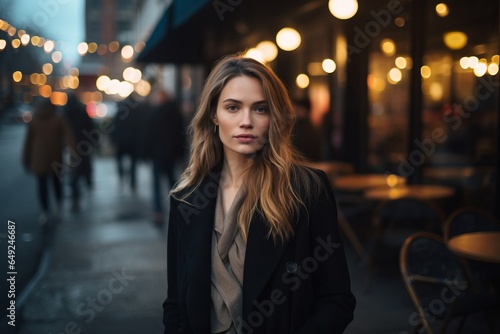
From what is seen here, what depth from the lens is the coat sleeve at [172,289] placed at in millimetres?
2201

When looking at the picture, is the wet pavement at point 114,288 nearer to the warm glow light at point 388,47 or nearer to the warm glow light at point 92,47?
the warm glow light at point 388,47

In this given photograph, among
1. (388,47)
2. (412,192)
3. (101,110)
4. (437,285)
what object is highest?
(101,110)

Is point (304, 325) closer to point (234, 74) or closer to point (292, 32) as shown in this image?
point (234, 74)

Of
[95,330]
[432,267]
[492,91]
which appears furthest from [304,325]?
[492,91]

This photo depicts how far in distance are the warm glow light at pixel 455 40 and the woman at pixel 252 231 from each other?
4923 millimetres

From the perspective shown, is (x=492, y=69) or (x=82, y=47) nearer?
(x=492, y=69)

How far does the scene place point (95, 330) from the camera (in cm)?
461

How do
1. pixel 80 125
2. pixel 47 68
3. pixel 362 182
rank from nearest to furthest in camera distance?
pixel 362 182
pixel 80 125
pixel 47 68

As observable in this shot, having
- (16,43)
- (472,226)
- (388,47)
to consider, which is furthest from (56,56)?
(472,226)

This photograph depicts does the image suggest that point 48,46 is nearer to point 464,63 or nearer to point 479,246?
point 464,63

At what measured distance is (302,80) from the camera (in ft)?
37.4

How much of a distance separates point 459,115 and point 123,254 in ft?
13.9

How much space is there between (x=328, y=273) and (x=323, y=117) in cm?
896

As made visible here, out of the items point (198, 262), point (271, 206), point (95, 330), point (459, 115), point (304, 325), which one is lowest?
point (95, 330)
